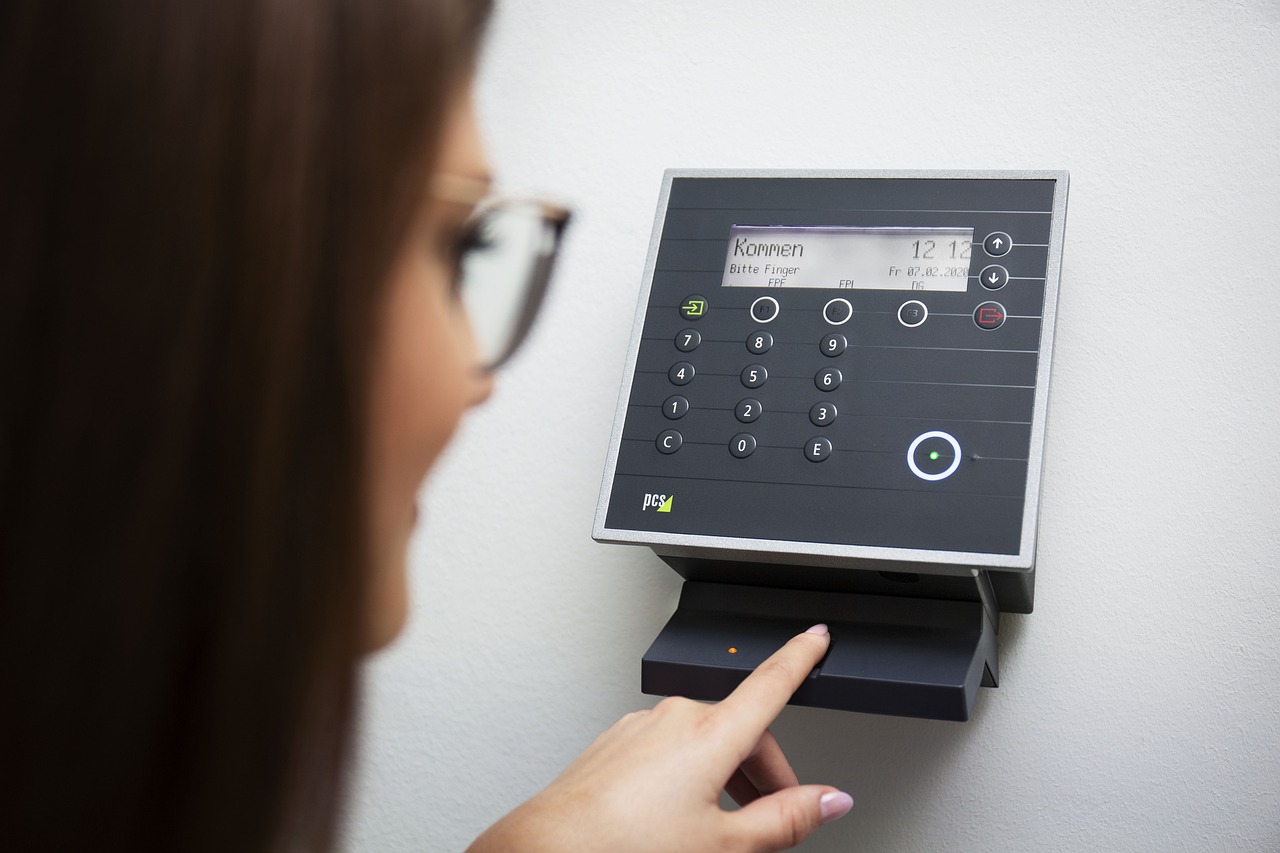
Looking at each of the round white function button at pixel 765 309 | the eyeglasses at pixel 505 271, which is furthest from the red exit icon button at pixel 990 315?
the eyeglasses at pixel 505 271

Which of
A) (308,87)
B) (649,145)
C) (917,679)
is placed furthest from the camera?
(649,145)

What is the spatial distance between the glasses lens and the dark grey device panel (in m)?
0.09

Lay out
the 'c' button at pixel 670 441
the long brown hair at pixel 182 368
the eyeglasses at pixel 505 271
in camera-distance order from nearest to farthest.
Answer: the long brown hair at pixel 182 368 → the eyeglasses at pixel 505 271 → the 'c' button at pixel 670 441

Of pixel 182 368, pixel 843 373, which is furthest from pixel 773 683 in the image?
pixel 182 368

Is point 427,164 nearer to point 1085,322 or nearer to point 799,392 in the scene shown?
point 799,392

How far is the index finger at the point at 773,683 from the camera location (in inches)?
17.5

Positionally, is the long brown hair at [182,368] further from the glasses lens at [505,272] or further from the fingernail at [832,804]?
the fingernail at [832,804]

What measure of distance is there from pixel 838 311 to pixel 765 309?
39mm

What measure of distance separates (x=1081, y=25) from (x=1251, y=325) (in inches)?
8.1

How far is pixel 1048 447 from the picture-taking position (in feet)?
1.89

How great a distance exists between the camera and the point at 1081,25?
0.61 meters

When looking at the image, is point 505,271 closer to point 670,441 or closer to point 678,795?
point 670,441

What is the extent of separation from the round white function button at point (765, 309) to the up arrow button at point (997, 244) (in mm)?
110

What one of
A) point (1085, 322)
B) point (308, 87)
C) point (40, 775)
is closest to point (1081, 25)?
point (1085, 322)
